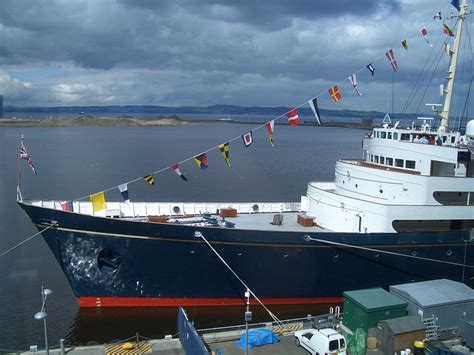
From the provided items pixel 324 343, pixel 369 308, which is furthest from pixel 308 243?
pixel 324 343

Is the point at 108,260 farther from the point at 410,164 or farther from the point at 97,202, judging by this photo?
the point at 410,164

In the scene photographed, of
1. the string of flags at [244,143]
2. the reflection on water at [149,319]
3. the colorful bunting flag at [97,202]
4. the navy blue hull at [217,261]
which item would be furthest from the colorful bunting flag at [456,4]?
the colorful bunting flag at [97,202]

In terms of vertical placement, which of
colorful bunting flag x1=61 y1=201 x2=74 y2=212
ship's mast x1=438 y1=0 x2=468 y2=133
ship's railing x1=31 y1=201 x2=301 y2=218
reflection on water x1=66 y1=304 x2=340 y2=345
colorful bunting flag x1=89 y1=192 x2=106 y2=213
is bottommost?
reflection on water x1=66 y1=304 x2=340 y2=345

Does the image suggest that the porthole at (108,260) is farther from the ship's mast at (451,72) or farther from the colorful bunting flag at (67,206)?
the ship's mast at (451,72)

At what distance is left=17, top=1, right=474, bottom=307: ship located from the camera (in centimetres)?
1723

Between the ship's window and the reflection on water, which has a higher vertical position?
the ship's window

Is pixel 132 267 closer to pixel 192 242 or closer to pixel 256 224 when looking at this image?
pixel 192 242

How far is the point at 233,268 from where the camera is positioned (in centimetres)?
1775

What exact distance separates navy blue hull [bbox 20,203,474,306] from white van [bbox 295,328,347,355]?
5494mm

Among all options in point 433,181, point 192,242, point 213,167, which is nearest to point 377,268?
point 433,181

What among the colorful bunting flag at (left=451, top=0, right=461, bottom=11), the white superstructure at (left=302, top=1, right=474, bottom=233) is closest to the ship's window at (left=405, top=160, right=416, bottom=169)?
the white superstructure at (left=302, top=1, right=474, bottom=233)

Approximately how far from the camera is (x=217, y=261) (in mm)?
17672

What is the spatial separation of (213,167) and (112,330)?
156ft

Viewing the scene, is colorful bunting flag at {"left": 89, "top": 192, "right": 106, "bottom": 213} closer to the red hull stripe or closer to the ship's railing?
the ship's railing
